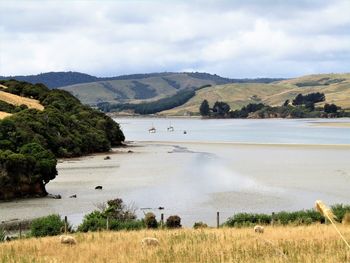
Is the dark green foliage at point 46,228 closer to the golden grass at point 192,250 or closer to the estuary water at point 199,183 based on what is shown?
the estuary water at point 199,183

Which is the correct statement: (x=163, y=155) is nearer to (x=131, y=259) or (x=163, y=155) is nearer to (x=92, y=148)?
(x=92, y=148)

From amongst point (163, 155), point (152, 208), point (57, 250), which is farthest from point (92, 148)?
point (57, 250)

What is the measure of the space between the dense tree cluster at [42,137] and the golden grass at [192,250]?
29227 mm

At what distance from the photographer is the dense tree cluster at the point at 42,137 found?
5034 centimetres

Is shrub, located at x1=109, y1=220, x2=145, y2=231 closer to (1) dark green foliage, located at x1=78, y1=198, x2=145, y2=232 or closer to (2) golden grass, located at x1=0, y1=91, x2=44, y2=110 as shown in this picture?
(1) dark green foliage, located at x1=78, y1=198, x2=145, y2=232

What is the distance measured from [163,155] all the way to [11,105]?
33812 millimetres

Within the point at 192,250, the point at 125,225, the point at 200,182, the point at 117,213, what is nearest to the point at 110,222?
the point at 125,225

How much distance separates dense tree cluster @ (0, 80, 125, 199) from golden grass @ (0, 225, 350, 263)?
29227 mm

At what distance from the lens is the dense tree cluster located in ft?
165

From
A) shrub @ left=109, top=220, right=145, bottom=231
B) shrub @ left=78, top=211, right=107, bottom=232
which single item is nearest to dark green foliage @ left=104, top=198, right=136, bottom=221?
shrub @ left=78, top=211, right=107, bottom=232

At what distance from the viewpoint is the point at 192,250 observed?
54.7 feet

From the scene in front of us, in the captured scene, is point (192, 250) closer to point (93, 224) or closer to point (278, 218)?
point (93, 224)

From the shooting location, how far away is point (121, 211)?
38.7m

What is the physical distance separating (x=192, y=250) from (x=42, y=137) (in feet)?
231
